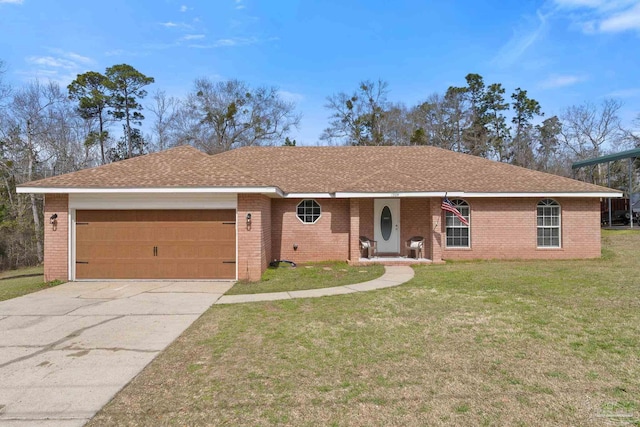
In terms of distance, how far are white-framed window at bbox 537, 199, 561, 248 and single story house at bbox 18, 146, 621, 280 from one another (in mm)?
44

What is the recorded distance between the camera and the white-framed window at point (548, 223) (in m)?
13.8

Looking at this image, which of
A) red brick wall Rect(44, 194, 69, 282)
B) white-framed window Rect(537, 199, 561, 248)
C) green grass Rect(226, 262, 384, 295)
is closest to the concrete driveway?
green grass Rect(226, 262, 384, 295)

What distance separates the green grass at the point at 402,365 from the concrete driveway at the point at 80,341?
36 cm

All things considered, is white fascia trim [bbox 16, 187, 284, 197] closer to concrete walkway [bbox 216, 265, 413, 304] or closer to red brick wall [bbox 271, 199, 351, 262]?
concrete walkway [bbox 216, 265, 413, 304]

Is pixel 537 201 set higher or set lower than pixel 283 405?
higher

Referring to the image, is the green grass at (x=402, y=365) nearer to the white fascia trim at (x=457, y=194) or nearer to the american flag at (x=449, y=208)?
the american flag at (x=449, y=208)

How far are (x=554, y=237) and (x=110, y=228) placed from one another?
627 inches

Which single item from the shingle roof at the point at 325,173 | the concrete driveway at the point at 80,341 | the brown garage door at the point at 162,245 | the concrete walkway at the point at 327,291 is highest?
the shingle roof at the point at 325,173

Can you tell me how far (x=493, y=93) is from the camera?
126 ft

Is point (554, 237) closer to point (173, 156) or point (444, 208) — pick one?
point (444, 208)

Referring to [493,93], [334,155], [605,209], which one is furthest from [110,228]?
[493,93]

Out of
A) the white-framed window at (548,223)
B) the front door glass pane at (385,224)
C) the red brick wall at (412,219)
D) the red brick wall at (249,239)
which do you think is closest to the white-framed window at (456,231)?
the red brick wall at (412,219)

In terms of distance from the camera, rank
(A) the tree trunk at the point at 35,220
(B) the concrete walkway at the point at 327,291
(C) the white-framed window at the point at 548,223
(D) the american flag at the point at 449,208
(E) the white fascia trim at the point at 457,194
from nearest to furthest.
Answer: (B) the concrete walkway at the point at 327,291, (D) the american flag at the point at 449,208, (E) the white fascia trim at the point at 457,194, (C) the white-framed window at the point at 548,223, (A) the tree trunk at the point at 35,220

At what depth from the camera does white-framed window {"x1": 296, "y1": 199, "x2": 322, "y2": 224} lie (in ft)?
45.5
